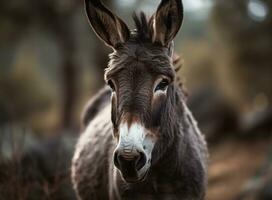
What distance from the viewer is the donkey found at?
4414 millimetres

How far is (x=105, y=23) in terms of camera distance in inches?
194

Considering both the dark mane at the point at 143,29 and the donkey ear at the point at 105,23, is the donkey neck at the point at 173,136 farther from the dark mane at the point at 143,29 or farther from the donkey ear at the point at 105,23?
the donkey ear at the point at 105,23

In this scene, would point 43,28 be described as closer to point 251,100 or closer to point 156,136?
point 251,100

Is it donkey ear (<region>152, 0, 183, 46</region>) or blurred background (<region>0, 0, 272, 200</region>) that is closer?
donkey ear (<region>152, 0, 183, 46</region>)

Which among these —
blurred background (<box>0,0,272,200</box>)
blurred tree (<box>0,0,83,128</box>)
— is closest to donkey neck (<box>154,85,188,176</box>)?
blurred background (<box>0,0,272,200</box>)

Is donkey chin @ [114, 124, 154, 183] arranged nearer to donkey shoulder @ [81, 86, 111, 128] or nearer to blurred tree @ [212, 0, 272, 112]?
donkey shoulder @ [81, 86, 111, 128]

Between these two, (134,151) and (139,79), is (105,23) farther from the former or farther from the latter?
(134,151)

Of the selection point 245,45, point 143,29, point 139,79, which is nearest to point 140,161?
point 139,79

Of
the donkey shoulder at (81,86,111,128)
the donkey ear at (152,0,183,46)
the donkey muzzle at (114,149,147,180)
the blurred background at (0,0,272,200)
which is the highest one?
the blurred background at (0,0,272,200)

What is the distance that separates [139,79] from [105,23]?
655mm

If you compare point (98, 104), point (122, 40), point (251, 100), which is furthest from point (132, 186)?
point (251, 100)

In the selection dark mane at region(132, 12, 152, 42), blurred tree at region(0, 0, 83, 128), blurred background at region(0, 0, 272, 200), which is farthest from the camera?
blurred tree at region(0, 0, 83, 128)

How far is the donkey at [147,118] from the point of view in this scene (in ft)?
14.5

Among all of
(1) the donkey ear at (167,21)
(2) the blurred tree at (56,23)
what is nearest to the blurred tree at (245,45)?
(2) the blurred tree at (56,23)
